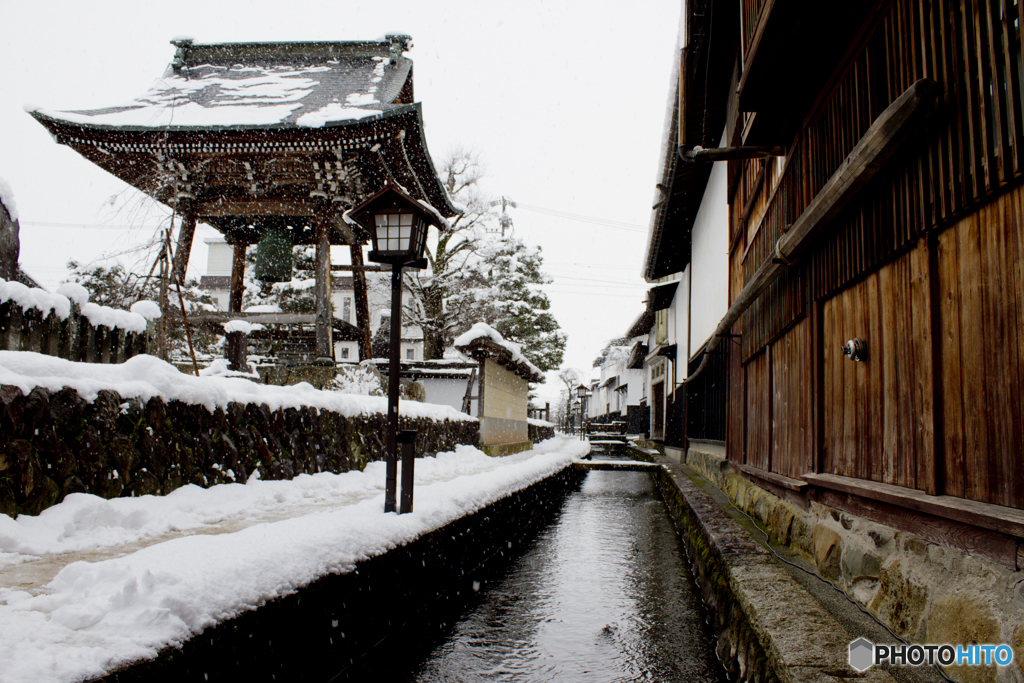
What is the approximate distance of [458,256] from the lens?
82.7ft

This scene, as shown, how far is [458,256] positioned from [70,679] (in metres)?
24.2

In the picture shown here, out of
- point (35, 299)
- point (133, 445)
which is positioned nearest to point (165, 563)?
point (133, 445)

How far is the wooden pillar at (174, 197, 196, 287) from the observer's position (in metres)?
13.6

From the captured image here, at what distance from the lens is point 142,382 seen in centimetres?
443

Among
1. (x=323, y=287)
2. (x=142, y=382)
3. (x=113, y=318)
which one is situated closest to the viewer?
(x=142, y=382)

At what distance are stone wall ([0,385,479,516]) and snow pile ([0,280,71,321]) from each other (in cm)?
169

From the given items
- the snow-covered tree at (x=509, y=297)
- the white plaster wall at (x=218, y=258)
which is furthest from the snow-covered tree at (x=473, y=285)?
the white plaster wall at (x=218, y=258)

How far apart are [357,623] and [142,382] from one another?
8.35 feet

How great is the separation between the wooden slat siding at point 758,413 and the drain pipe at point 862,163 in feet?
5.43

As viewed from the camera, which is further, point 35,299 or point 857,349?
point 35,299

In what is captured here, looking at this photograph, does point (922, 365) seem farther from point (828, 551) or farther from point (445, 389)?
point (445, 389)

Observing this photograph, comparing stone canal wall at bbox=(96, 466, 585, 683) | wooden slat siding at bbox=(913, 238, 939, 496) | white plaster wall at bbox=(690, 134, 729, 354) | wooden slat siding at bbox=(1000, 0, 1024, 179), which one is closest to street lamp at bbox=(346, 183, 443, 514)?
stone canal wall at bbox=(96, 466, 585, 683)

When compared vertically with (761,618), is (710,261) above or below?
above

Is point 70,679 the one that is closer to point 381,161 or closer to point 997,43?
point 997,43
